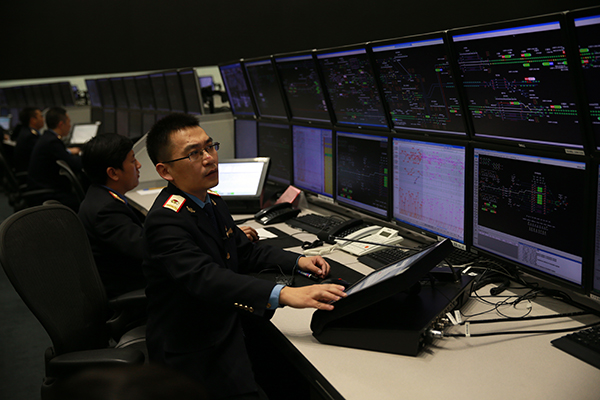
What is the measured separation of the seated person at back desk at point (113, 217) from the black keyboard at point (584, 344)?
4.38 feet

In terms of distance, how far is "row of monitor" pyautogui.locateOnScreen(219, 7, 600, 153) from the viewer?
4.06ft

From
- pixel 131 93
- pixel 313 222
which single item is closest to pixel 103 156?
pixel 313 222

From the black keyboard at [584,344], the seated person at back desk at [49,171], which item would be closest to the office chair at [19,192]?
the seated person at back desk at [49,171]

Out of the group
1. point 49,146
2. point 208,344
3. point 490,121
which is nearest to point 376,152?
point 490,121

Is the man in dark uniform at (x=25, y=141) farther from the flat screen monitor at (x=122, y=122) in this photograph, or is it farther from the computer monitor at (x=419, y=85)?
the computer monitor at (x=419, y=85)

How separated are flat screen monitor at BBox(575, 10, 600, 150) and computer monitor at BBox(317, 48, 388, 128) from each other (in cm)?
93

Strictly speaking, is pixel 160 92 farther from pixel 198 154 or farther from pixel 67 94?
pixel 67 94

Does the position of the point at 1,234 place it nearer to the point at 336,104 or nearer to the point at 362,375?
the point at 362,375

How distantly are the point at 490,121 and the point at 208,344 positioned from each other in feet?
3.77

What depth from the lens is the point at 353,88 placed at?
2.21 m

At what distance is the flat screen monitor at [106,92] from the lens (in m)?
6.42

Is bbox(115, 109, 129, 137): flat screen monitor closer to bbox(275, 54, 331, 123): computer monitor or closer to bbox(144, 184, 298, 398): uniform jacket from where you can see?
bbox(275, 54, 331, 123): computer monitor

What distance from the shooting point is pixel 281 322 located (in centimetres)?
141

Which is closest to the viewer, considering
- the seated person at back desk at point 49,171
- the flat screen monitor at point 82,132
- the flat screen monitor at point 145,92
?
the seated person at back desk at point 49,171
